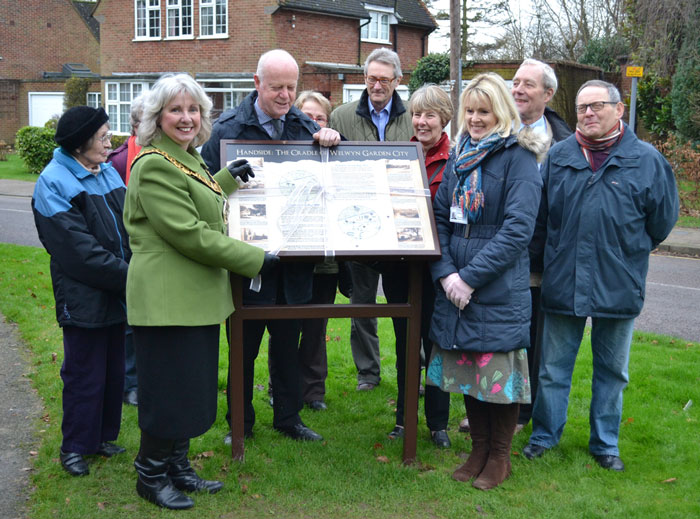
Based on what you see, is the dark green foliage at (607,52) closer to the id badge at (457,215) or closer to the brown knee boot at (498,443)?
the id badge at (457,215)

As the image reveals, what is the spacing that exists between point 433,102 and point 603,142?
103 centimetres

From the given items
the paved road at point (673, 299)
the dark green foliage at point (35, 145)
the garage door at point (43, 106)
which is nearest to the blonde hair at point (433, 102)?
the paved road at point (673, 299)

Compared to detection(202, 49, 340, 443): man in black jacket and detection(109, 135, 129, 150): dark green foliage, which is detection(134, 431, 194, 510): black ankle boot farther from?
detection(109, 135, 129, 150): dark green foliage

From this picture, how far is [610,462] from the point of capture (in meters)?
4.25

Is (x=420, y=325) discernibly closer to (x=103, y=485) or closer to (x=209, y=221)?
(x=209, y=221)

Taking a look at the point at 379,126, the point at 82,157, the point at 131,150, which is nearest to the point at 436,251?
the point at 379,126

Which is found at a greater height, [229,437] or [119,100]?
[119,100]

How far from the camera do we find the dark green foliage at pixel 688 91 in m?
17.2

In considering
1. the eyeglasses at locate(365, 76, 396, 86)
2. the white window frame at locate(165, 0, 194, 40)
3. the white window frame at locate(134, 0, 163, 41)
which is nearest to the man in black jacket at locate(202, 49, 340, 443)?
the eyeglasses at locate(365, 76, 396, 86)

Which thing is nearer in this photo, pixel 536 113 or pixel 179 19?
pixel 536 113

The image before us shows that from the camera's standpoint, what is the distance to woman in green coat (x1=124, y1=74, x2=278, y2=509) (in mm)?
3395

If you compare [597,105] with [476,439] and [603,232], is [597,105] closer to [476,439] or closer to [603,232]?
[603,232]

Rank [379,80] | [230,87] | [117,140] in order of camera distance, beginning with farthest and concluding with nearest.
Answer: [117,140] → [230,87] → [379,80]

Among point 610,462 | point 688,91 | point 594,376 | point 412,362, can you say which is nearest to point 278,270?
point 412,362
